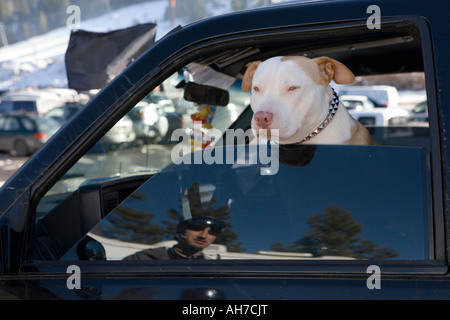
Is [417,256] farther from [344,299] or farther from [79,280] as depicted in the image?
[79,280]

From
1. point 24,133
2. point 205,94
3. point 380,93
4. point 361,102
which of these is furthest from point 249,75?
point 380,93

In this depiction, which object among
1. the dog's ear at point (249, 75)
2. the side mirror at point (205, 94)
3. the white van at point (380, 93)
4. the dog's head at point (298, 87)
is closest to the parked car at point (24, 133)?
the white van at point (380, 93)

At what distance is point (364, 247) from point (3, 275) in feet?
3.15

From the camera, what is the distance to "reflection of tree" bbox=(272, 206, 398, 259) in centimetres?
144

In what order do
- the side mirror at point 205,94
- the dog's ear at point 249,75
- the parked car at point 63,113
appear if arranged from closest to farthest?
1. the dog's ear at point 249,75
2. the side mirror at point 205,94
3. the parked car at point 63,113

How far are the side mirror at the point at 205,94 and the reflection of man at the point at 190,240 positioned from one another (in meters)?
1.10

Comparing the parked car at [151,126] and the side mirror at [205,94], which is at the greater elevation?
the parked car at [151,126]

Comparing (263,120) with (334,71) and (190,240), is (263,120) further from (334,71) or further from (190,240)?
(190,240)

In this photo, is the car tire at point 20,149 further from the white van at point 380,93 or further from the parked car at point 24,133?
the white van at point 380,93

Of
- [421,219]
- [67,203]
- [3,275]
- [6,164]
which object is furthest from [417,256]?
[6,164]

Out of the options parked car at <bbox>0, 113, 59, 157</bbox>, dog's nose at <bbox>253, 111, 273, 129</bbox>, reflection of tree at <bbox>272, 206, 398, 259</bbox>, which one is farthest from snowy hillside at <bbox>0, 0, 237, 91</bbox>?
reflection of tree at <bbox>272, 206, 398, 259</bbox>

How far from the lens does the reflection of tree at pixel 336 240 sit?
1.44 meters

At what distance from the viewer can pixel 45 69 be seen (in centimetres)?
Answer: 7844

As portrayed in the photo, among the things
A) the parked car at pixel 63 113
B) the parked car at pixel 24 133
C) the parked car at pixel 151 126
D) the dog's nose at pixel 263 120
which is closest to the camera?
the dog's nose at pixel 263 120
